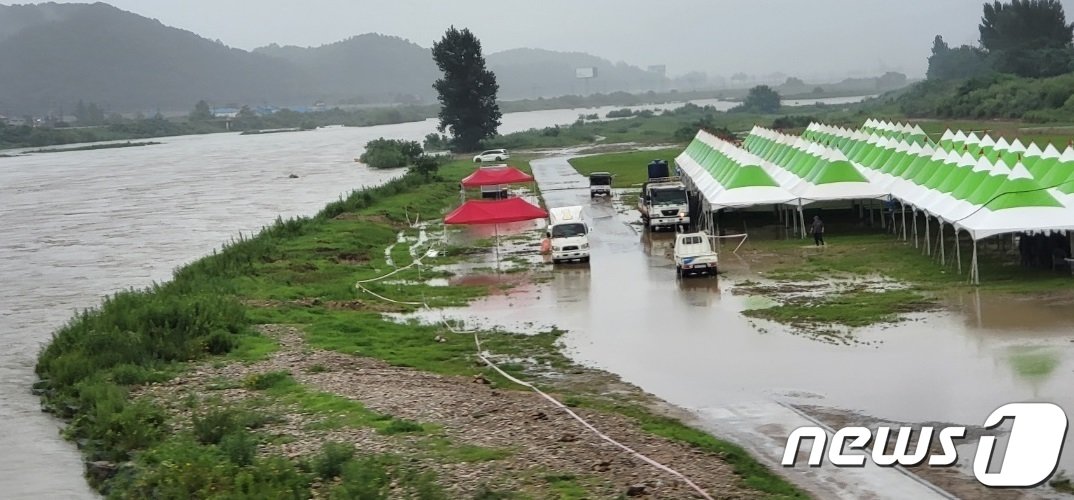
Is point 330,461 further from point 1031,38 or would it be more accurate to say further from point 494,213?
point 1031,38

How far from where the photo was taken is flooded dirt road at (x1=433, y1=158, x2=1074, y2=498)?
1633cm

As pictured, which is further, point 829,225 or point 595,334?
point 829,225

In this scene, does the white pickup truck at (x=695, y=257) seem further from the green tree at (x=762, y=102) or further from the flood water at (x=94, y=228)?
the green tree at (x=762, y=102)

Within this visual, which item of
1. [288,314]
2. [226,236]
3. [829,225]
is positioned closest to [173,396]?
[288,314]

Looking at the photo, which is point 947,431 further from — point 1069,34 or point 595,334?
point 1069,34

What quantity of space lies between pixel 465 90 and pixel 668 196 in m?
67.4

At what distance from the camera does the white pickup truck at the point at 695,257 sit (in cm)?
3020

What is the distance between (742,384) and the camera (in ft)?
61.3

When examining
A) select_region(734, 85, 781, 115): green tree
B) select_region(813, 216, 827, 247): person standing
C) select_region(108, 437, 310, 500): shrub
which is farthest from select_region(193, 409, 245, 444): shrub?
select_region(734, 85, 781, 115): green tree

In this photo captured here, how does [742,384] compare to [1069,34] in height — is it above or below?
below

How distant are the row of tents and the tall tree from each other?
53861 millimetres

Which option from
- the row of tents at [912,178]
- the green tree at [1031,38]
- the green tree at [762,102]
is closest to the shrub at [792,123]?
the green tree at [1031,38]

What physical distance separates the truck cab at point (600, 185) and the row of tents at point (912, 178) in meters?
4.13

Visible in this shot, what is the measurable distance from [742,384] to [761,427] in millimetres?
2571
